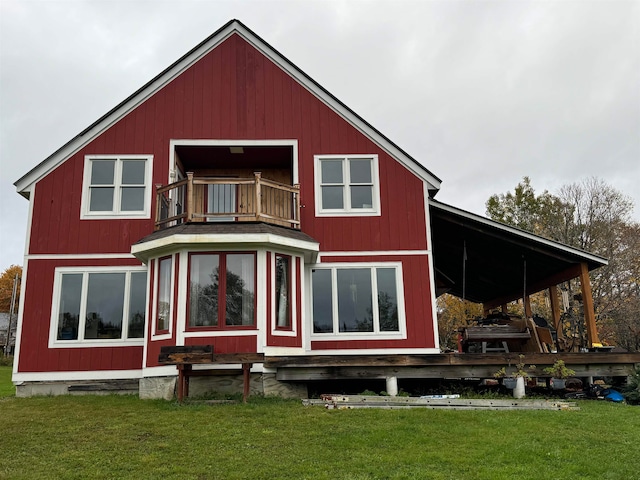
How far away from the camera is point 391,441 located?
7.39 meters

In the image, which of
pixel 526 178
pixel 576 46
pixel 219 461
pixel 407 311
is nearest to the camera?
pixel 219 461

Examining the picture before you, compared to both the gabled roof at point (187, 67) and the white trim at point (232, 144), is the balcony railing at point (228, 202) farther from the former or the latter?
the gabled roof at point (187, 67)

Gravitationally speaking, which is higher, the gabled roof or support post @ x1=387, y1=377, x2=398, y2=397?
the gabled roof

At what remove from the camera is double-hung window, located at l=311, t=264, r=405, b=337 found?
44.1 feet

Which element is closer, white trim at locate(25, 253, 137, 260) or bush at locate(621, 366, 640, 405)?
bush at locate(621, 366, 640, 405)

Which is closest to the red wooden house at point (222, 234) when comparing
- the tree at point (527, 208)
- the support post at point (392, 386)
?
the support post at point (392, 386)

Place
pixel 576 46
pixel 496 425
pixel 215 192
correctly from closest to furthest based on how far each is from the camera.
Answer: pixel 496 425
pixel 215 192
pixel 576 46

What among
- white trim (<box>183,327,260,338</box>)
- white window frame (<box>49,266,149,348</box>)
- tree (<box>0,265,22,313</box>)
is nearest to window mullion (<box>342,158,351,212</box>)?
white trim (<box>183,327,260,338</box>)

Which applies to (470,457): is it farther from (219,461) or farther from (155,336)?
(155,336)

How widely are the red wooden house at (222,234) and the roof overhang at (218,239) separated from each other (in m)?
0.04

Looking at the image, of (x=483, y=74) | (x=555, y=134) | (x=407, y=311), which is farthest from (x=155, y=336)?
(x=555, y=134)

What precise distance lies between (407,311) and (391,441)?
20.7 ft

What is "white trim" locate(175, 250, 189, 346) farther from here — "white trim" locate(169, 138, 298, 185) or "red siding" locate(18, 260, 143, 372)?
"white trim" locate(169, 138, 298, 185)

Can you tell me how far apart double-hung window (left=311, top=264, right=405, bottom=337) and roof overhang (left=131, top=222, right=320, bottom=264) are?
5.39 ft
